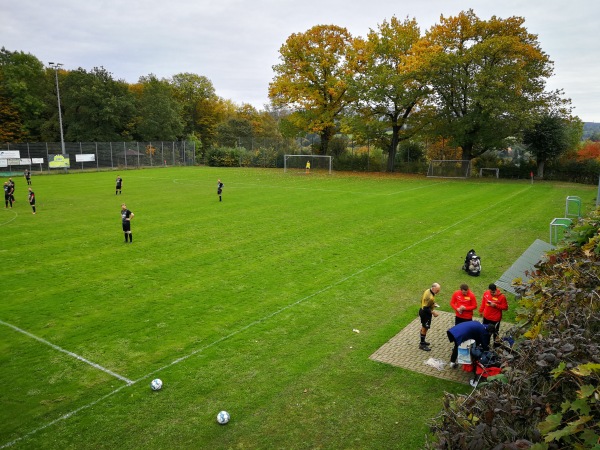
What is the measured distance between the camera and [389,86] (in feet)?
154

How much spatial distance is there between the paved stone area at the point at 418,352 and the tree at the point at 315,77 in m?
44.9

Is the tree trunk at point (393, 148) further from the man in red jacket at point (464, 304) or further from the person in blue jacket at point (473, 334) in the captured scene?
the person in blue jacket at point (473, 334)

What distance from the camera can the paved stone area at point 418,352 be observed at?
863 cm

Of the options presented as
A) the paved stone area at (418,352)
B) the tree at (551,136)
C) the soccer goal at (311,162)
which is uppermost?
the tree at (551,136)

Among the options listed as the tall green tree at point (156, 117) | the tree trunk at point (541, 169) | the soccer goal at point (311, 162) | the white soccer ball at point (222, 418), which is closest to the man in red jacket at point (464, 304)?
the white soccer ball at point (222, 418)

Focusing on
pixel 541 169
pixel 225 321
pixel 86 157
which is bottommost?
pixel 225 321

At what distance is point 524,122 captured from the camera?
133 feet

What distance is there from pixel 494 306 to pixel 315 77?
50.0 m

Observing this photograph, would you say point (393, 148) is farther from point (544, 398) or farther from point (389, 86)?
point (544, 398)

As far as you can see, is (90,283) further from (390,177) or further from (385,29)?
(385,29)

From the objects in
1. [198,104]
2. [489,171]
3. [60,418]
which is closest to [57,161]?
[198,104]

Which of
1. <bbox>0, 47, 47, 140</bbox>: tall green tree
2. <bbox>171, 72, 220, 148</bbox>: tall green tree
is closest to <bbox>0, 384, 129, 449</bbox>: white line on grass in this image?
<bbox>0, 47, 47, 140</bbox>: tall green tree

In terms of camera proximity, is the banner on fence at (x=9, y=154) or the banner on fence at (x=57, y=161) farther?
the banner on fence at (x=57, y=161)

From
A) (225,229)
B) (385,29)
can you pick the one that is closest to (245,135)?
(385,29)
